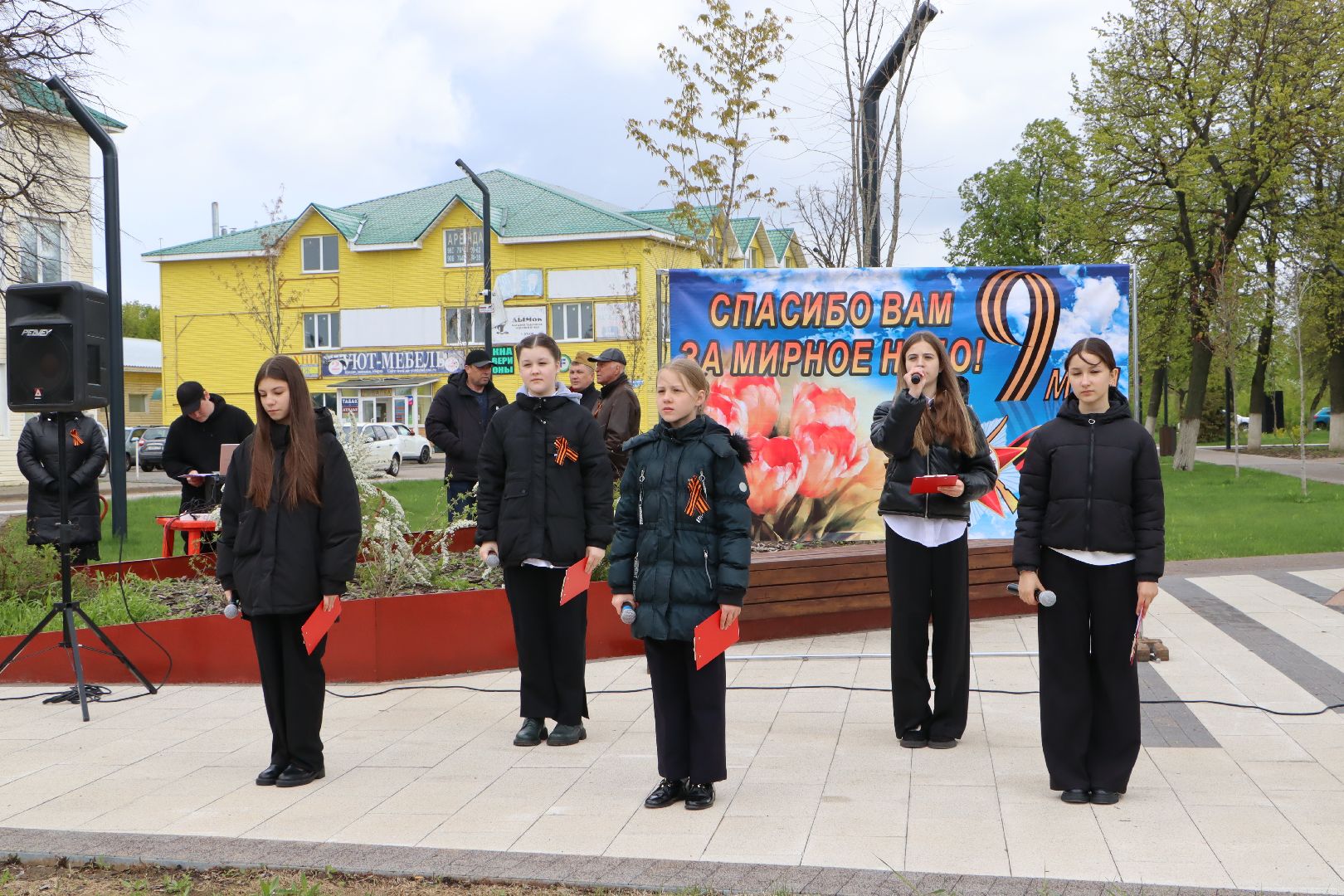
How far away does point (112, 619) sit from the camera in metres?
8.08

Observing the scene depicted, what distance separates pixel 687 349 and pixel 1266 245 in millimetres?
28876

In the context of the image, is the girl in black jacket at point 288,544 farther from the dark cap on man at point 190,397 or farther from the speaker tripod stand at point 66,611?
the dark cap on man at point 190,397

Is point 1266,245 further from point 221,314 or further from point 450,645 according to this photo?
point 221,314

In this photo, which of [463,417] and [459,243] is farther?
[459,243]

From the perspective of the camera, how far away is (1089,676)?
16.7ft

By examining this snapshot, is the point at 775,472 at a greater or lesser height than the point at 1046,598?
greater

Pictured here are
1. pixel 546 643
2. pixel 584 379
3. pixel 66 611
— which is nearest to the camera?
pixel 546 643

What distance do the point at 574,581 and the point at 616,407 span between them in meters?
2.86

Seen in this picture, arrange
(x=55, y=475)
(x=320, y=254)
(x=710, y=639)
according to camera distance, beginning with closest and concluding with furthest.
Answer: (x=710, y=639) < (x=55, y=475) < (x=320, y=254)

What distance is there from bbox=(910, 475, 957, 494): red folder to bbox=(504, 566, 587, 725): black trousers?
5.75 ft

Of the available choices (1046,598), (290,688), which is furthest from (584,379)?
(1046,598)

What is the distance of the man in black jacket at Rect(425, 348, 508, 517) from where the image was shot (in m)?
9.95

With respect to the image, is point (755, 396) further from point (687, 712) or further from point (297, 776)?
point (297, 776)

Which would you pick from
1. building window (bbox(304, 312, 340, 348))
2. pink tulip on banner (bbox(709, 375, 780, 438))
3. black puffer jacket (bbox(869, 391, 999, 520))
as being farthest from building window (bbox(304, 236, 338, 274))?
black puffer jacket (bbox(869, 391, 999, 520))
